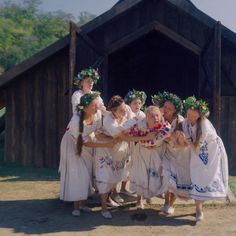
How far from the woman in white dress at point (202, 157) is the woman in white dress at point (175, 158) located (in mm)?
156

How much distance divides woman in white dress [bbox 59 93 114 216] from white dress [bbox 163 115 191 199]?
0.82 m

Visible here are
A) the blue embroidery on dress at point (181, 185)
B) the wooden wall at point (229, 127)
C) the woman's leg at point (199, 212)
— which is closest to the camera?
the woman's leg at point (199, 212)

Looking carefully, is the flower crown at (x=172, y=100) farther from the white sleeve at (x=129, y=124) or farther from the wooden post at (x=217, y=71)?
the wooden post at (x=217, y=71)

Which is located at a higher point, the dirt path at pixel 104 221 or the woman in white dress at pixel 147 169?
the woman in white dress at pixel 147 169

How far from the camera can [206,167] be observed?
234 inches

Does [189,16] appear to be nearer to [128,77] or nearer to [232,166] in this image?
[232,166]

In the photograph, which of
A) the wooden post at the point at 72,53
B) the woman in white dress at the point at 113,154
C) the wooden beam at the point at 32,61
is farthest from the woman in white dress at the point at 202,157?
the wooden beam at the point at 32,61

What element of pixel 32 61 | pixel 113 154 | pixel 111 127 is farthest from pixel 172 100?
pixel 32 61

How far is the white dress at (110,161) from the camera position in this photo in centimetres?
609

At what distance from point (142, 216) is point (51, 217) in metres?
1.25

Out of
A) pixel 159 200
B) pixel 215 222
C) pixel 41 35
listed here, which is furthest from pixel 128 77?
pixel 41 35

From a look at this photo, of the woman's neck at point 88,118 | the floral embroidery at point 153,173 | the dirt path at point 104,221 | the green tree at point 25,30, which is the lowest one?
the dirt path at point 104,221

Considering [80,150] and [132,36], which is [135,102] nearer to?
[80,150]

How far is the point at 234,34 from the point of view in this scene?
9.16m
